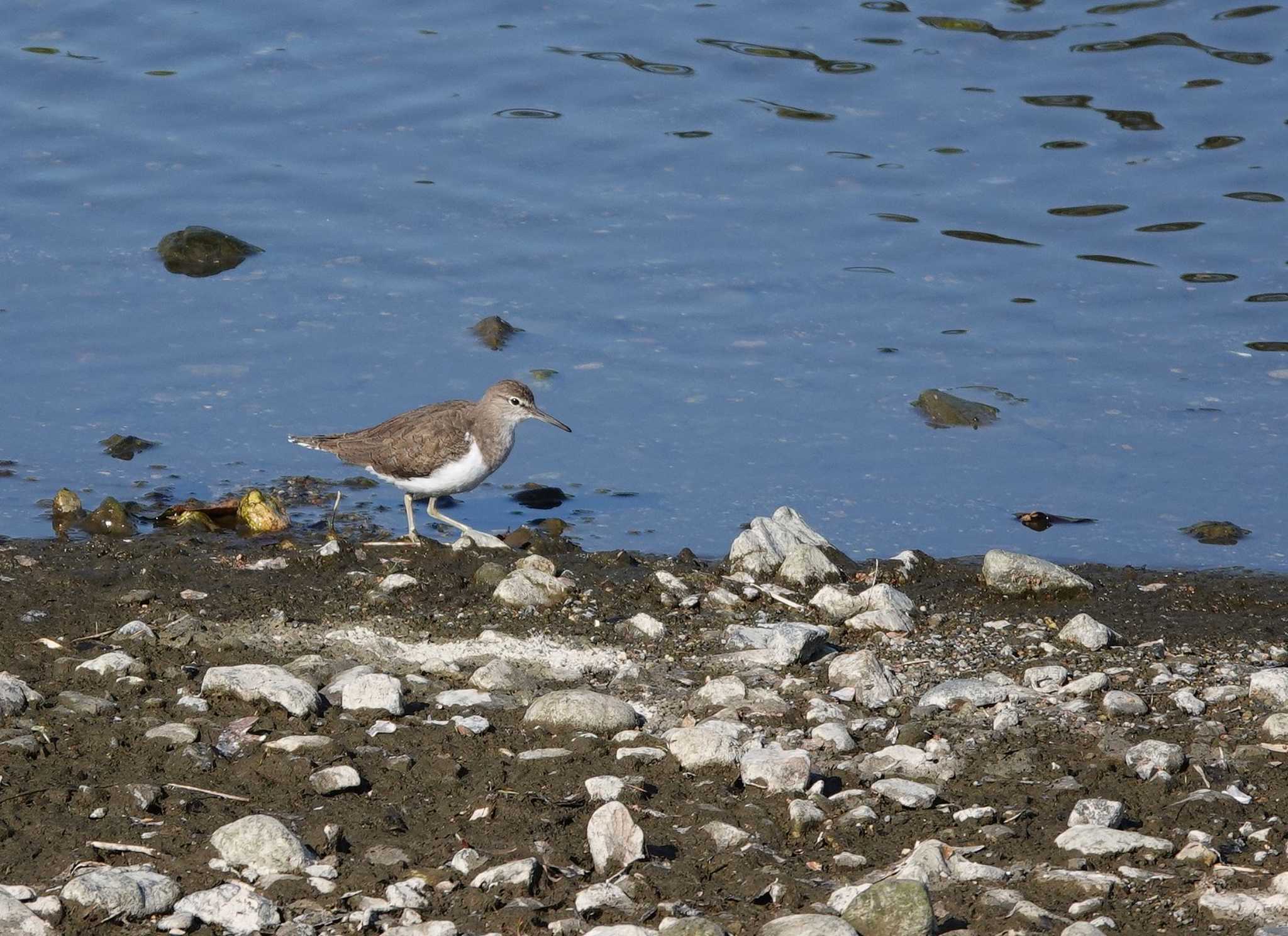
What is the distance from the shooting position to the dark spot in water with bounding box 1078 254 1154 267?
12203mm

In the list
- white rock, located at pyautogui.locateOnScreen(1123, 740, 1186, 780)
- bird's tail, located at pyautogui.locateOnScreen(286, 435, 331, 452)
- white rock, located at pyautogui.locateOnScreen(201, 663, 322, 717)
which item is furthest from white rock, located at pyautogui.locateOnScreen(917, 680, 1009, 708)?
bird's tail, located at pyautogui.locateOnScreen(286, 435, 331, 452)

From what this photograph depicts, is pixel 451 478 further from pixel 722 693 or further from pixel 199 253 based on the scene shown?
pixel 199 253

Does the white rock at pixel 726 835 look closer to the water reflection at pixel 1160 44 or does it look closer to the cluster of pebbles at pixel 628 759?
the cluster of pebbles at pixel 628 759

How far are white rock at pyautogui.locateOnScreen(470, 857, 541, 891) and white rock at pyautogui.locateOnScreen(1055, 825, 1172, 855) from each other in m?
1.74

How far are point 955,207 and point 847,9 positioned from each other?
398 cm

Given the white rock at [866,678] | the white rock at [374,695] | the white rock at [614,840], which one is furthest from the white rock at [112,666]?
the white rock at [866,678]

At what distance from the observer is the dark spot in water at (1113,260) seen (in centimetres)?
1220

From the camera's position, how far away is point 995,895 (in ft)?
16.4

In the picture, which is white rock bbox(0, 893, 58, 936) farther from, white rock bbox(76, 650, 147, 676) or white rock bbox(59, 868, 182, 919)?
white rock bbox(76, 650, 147, 676)

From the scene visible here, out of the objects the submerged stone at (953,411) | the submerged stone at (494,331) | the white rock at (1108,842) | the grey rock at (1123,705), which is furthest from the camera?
the submerged stone at (494,331)

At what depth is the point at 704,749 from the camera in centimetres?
597

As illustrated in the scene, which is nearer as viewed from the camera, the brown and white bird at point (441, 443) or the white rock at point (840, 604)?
the white rock at point (840, 604)

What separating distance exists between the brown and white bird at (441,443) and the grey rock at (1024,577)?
8.98 feet

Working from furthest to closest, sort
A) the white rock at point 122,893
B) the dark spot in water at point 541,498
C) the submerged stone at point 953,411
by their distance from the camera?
the submerged stone at point 953,411 → the dark spot in water at point 541,498 → the white rock at point 122,893
